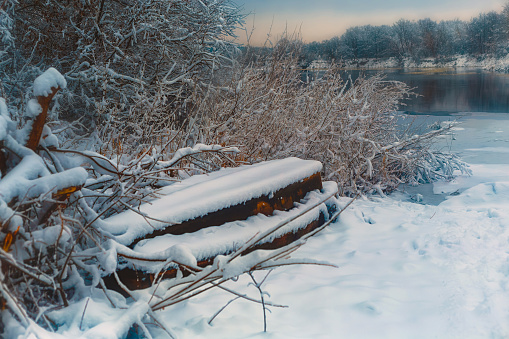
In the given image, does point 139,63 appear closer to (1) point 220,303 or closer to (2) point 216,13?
(2) point 216,13

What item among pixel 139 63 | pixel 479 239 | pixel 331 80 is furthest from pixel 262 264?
pixel 139 63

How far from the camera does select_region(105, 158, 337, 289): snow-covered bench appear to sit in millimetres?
2494

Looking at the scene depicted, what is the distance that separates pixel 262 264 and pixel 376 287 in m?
1.26

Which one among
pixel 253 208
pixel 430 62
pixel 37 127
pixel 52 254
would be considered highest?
pixel 430 62

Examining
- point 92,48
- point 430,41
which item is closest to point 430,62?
point 430,41

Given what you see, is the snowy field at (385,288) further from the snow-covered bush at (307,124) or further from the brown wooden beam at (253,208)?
the snow-covered bush at (307,124)

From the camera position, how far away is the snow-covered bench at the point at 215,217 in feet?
8.18

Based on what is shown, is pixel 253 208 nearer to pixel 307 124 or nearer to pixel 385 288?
pixel 385 288

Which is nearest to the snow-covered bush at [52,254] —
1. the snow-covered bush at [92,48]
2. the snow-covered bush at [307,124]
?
the snow-covered bush at [307,124]

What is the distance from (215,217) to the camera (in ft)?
10.1

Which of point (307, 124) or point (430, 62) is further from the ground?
point (430, 62)

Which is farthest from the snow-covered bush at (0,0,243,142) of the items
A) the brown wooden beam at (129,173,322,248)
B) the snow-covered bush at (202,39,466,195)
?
the brown wooden beam at (129,173,322,248)

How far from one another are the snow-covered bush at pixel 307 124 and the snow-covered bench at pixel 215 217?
7.60 ft

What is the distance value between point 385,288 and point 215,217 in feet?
4.24
